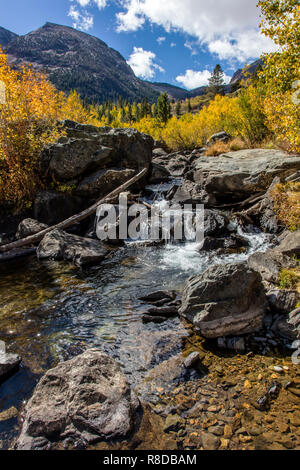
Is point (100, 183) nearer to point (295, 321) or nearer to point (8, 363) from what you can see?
point (8, 363)

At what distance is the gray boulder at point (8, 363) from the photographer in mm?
3670

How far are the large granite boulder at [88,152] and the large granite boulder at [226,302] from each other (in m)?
10.4

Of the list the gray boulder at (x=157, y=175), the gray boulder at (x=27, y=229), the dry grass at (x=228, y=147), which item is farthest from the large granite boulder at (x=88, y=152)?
the dry grass at (x=228, y=147)

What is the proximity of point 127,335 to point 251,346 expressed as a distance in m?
2.25

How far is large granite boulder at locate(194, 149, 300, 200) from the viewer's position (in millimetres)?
10734

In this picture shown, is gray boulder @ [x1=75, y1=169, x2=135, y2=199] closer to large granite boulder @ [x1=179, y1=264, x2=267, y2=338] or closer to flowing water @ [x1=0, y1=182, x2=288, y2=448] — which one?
flowing water @ [x1=0, y1=182, x2=288, y2=448]

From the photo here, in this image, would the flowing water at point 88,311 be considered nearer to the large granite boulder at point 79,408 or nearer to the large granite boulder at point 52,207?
the large granite boulder at point 79,408

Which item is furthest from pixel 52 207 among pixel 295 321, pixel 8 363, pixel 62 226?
pixel 295 321

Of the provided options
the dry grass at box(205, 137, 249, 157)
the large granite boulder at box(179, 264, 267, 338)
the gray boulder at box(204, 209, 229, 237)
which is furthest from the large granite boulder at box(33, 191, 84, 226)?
the dry grass at box(205, 137, 249, 157)

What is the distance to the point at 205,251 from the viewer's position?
890cm

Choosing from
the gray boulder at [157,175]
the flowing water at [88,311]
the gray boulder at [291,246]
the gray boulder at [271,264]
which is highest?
the gray boulder at [157,175]

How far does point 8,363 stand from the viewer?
12.2 ft

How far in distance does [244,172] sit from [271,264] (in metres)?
7.30
